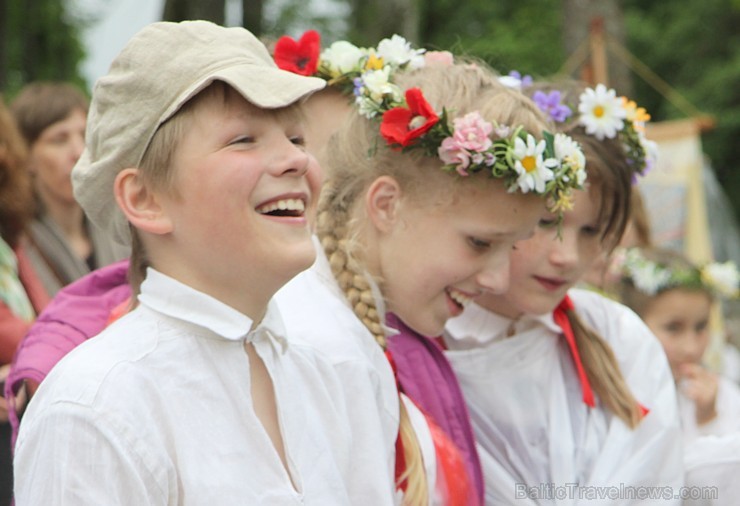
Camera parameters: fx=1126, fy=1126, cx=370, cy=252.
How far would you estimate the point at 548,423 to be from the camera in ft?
10.5

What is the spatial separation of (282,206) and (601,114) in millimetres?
1516

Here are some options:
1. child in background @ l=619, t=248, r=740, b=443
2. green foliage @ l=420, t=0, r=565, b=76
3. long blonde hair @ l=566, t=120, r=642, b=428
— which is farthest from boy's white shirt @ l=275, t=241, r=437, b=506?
green foliage @ l=420, t=0, r=565, b=76

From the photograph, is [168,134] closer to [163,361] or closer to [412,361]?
[163,361]

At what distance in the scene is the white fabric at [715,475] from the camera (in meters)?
3.20

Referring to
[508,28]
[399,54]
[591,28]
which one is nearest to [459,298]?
[399,54]

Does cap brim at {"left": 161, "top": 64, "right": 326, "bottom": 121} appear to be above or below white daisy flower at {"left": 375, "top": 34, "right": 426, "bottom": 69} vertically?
above

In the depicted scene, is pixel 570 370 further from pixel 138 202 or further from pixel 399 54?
pixel 138 202

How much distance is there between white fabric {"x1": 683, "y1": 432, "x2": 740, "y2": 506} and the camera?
3195 millimetres

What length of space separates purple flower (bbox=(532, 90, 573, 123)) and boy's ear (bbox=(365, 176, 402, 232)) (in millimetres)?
682

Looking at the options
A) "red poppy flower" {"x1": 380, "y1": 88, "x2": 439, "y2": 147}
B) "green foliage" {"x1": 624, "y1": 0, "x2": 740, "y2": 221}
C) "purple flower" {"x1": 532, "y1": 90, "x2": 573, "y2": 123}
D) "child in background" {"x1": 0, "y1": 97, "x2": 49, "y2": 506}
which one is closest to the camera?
"red poppy flower" {"x1": 380, "y1": 88, "x2": 439, "y2": 147}

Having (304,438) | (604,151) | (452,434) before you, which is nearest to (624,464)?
(452,434)

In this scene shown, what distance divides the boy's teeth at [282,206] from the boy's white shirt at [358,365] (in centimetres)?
41

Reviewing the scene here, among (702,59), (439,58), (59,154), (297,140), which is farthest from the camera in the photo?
(702,59)

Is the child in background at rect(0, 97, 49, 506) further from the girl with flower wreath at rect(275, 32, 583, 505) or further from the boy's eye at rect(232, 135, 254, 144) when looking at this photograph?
the boy's eye at rect(232, 135, 254, 144)
